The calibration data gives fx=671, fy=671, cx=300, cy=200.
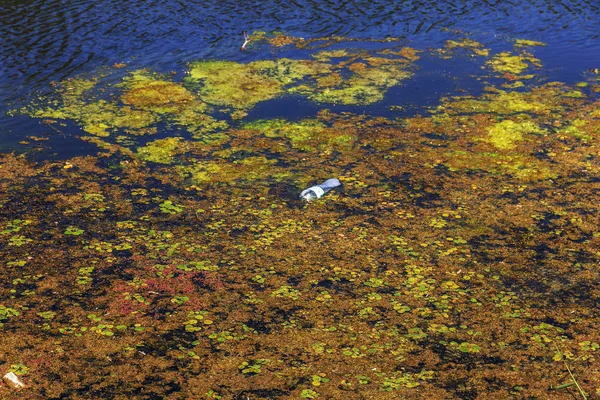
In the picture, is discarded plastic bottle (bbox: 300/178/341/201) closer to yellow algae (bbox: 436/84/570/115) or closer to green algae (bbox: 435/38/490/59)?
yellow algae (bbox: 436/84/570/115)

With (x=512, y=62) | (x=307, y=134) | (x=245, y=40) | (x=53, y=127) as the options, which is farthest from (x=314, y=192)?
(x=245, y=40)

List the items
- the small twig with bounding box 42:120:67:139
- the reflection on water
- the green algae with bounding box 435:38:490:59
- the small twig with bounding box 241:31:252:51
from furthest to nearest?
the small twig with bounding box 241:31:252:51 < the green algae with bounding box 435:38:490:59 < the reflection on water < the small twig with bounding box 42:120:67:139

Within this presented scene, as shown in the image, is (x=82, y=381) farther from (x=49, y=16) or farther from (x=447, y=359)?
(x=49, y=16)

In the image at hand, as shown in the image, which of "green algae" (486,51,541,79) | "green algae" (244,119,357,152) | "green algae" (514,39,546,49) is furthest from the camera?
"green algae" (514,39,546,49)

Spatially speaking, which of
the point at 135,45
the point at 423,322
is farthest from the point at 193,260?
the point at 135,45

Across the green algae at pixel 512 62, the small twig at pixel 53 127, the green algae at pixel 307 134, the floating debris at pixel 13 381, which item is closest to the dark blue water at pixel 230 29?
the green algae at pixel 512 62

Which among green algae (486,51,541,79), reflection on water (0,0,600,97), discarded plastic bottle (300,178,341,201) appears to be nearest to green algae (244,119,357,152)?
discarded plastic bottle (300,178,341,201)

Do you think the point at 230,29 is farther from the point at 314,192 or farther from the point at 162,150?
the point at 314,192

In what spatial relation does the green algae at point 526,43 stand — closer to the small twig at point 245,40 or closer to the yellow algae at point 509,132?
the yellow algae at point 509,132
